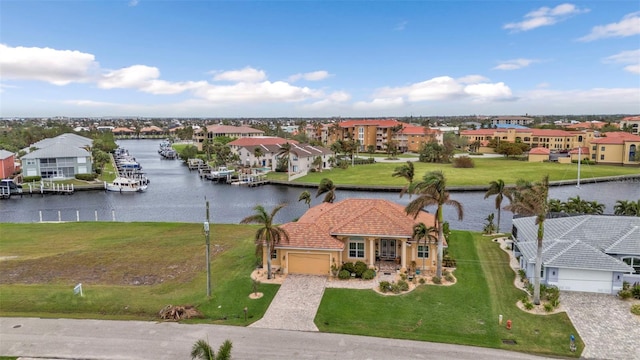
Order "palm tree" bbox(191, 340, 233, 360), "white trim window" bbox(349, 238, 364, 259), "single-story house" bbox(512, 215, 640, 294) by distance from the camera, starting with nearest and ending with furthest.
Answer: "palm tree" bbox(191, 340, 233, 360)
"single-story house" bbox(512, 215, 640, 294)
"white trim window" bbox(349, 238, 364, 259)

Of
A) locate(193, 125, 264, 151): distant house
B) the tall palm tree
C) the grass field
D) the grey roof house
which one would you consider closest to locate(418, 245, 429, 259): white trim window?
the tall palm tree

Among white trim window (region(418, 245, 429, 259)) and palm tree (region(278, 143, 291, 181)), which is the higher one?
palm tree (region(278, 143, 291, 181))

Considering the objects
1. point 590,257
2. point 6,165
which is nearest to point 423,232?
point 590,257

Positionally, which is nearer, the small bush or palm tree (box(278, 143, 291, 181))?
the small bush

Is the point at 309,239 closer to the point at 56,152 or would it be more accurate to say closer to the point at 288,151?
the point at 288,151

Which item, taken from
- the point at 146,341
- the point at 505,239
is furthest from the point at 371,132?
the point at 146,341

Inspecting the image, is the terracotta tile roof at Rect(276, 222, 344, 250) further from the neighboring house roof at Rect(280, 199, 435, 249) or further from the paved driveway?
the paved driveway

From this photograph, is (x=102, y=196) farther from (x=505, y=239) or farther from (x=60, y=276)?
(x=505, y=239)
